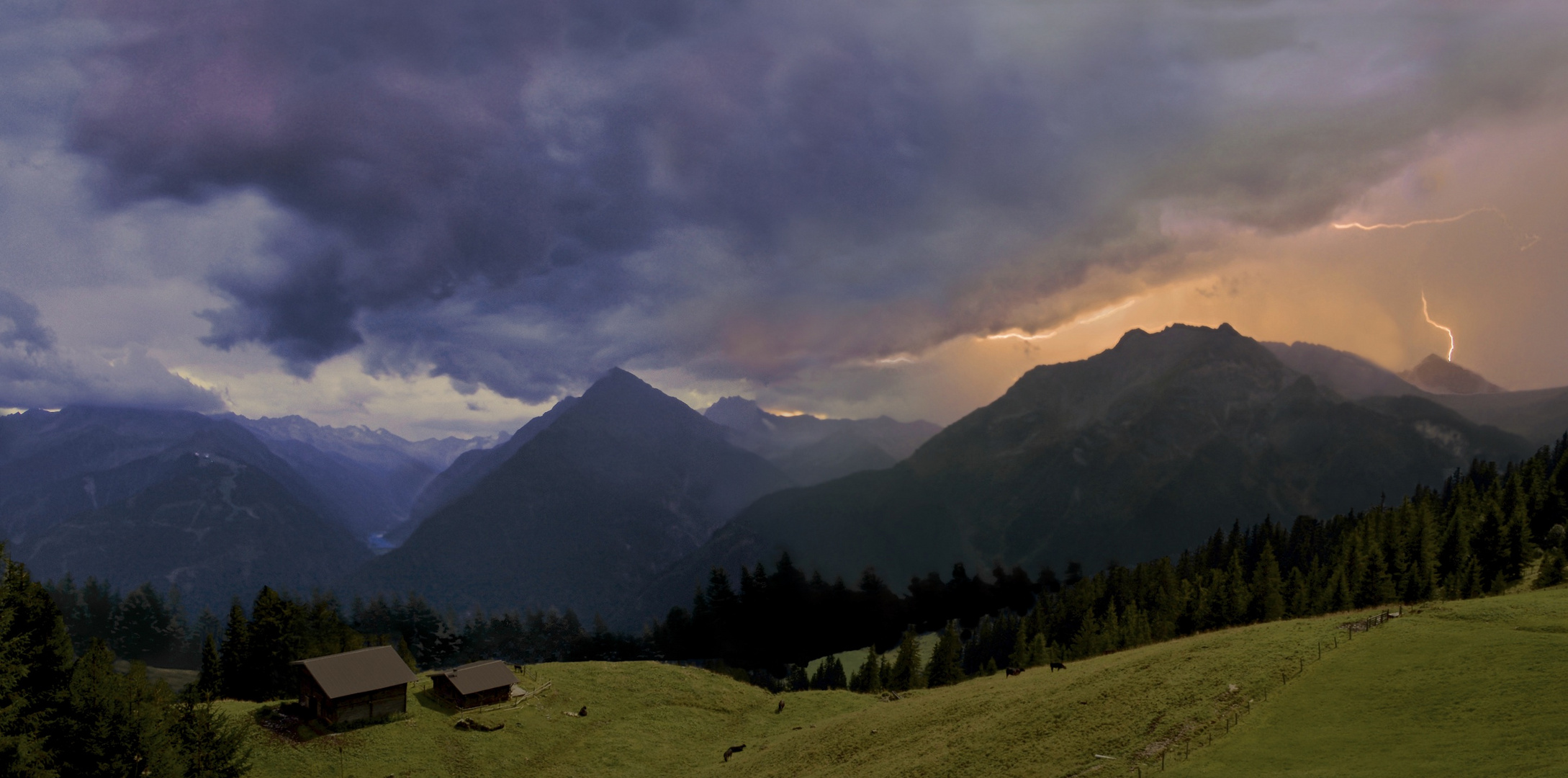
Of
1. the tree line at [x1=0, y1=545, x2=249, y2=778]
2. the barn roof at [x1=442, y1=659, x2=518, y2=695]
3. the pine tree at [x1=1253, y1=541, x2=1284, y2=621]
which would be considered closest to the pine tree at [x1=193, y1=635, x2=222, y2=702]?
the barn roof at [x1=442, y1=659, x2=518, y2=695]

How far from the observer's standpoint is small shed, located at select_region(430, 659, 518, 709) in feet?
249

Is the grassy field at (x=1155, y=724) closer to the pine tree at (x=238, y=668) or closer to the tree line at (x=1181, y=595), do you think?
the pine tree at (x=238, y=668)

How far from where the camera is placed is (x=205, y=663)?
305 ft

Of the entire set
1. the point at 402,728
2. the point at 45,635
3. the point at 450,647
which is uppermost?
the point at 45,635

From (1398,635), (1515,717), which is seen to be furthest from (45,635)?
(1398,635)

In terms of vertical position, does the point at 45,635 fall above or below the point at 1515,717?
above

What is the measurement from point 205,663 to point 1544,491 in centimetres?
20386

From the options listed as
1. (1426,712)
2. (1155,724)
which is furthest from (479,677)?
(1426,712)

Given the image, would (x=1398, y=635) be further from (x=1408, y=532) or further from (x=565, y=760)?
(x=1408, y=532)

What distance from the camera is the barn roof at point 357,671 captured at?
6969 cm

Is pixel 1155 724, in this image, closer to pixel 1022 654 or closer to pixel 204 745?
pixel 204 745

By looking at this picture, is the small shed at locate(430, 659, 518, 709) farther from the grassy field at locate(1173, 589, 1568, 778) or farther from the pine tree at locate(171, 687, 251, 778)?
the grassy field at locate(1173, 589, 1568, 778)

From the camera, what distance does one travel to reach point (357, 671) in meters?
72.2

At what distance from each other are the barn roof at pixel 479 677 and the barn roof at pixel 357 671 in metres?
4.59
